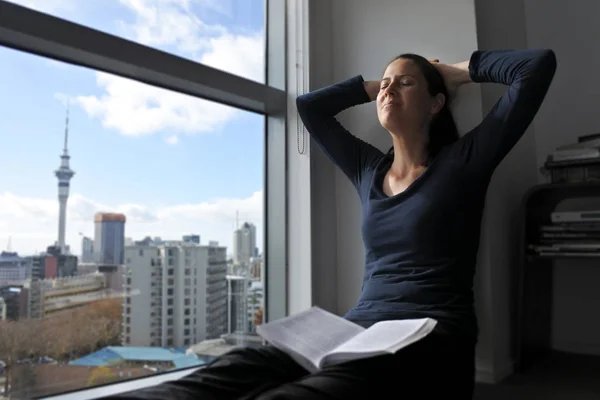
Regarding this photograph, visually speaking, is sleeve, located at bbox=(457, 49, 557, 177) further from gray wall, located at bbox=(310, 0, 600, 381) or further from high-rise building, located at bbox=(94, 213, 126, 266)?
high-rise building, located at bbox=(94, 213, 126, 266)

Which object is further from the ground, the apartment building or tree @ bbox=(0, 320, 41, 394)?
the apartment building

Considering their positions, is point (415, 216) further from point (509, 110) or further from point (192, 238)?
point (192, 238)

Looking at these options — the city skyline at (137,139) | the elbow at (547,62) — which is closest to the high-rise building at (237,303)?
the city skyline at (137,139)

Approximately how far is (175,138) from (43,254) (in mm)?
494

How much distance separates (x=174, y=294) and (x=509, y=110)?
104cm

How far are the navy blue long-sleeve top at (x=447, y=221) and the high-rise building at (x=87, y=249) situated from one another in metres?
0.68

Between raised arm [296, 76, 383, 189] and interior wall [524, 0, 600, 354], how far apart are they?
0.82 metres

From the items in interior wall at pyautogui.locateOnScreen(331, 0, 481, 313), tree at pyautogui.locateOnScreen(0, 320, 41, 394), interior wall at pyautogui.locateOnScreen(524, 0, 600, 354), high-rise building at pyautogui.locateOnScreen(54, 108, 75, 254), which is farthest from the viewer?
interior wall at pyautogui.locateOnScreen(524, 0, 600, 354)

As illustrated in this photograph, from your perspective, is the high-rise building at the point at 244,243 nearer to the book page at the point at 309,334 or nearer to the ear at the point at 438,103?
the book page at the point at 309,334

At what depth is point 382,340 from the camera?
0.96 m

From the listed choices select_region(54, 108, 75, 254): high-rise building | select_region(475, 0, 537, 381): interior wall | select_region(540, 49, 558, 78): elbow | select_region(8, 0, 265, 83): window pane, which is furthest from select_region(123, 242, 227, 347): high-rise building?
select_region(540, 49, 558, 78): elbow

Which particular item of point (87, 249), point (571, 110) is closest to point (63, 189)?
point (87, 249)

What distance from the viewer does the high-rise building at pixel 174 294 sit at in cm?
134

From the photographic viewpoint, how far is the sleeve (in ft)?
4.10
